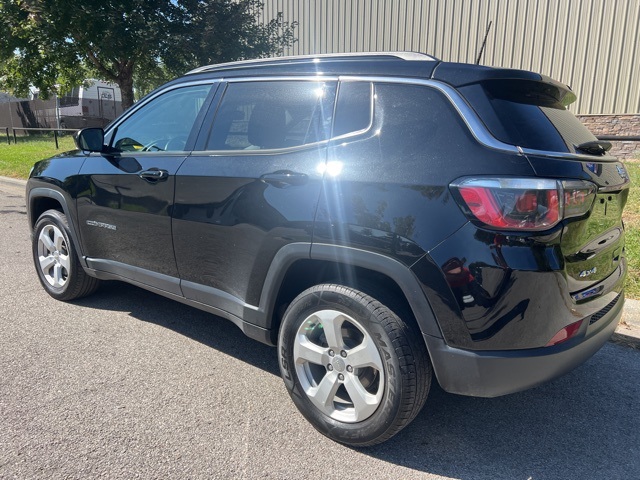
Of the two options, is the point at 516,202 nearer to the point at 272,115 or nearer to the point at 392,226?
the point at 392,226

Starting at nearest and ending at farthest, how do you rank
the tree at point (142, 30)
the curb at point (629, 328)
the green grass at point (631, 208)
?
the curb at point (629, 328)
the green grass at point (631, 208)
the tree at point (142, 30)

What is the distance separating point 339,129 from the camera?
2.51 meters

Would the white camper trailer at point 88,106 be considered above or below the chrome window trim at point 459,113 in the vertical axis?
above

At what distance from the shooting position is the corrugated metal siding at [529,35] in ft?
44.2

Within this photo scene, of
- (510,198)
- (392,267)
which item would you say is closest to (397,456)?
(392,267)

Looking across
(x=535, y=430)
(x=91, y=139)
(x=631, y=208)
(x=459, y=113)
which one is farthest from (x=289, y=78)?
(x=631, y=208)

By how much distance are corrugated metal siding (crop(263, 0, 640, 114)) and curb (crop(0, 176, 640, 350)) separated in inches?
472

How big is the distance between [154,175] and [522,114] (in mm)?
2203

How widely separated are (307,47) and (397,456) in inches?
677

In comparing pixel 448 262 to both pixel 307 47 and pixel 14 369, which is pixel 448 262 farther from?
pixel 307 47

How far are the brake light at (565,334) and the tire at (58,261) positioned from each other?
3.56 meters

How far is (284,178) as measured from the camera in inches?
102

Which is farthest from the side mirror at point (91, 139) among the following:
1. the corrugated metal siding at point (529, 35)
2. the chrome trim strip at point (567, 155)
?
the corrugated metal siding at point (529, 35)

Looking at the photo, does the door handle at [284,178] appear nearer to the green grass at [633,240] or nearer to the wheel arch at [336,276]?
the wheel arch at [336,276]
